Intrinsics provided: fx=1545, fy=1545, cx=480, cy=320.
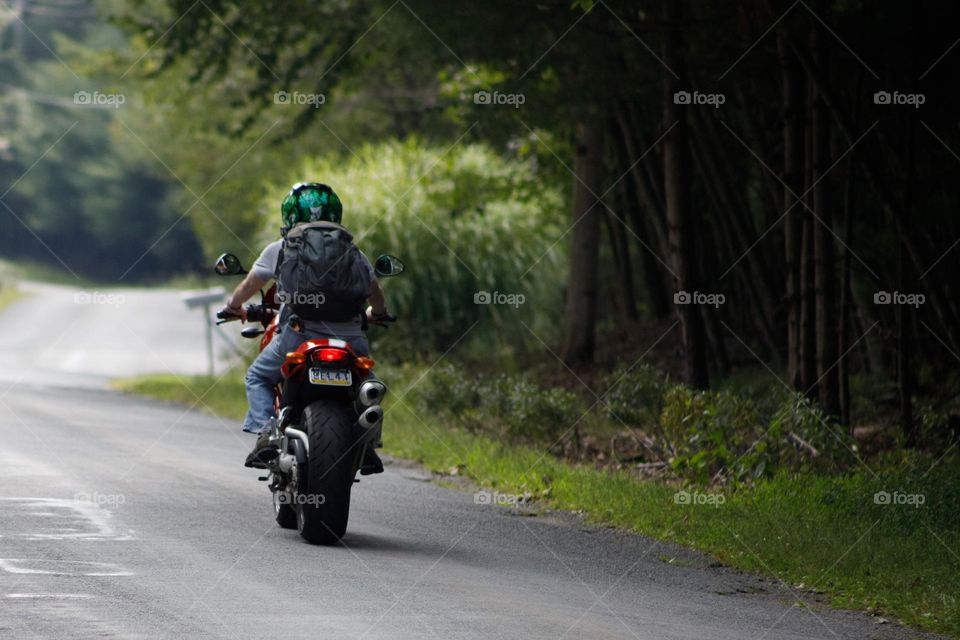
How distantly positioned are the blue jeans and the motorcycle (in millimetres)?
144

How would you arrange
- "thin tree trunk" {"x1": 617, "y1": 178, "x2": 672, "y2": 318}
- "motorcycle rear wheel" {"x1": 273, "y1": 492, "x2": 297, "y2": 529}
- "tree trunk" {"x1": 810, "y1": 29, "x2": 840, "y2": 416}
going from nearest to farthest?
1. "motorcycle rear wheel" {"x1": 273, "y1": 492, "x2": 297, "y2": 529}
2. "tree trunk" {"x1": 810, "y1": 29, "x2": 840, "y2": 416}
3. "thin tree trunk" {"x1": 617, "y1": 178, "x2": 672, "y2": 318}

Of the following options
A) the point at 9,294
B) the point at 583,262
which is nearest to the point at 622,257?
the point at 583,262

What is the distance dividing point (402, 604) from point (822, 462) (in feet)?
20.3

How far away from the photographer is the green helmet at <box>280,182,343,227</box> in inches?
381

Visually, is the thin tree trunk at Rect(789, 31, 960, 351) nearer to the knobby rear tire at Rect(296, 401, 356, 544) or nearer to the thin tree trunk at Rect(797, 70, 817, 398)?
the thin tree trunk at Rect(797, 70, 817, 398)

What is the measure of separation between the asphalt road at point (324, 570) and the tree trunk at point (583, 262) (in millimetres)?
8347

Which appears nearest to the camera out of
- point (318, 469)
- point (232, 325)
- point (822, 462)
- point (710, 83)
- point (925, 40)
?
point (318, 469)

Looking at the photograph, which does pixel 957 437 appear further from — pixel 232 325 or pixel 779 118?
pixel 232 325

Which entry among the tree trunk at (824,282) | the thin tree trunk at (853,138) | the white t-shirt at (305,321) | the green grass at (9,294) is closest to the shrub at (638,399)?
the tree trunk at (824,282)

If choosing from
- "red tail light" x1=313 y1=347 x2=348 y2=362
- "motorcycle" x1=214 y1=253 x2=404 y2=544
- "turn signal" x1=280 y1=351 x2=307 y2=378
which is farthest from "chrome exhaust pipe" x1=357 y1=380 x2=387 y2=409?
"turn signal" x1=280 y1=351 x2=307 y2=378

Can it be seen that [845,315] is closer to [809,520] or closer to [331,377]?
[809,520]

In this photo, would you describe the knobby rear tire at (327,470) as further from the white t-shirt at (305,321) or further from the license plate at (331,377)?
the white t-shirt at (305,321)

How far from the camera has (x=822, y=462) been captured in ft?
42.6

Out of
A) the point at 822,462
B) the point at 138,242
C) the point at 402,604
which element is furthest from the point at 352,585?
the point at 138,242
